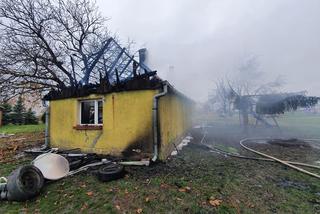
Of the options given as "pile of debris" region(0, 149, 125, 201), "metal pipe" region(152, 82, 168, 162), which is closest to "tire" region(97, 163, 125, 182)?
"pile of debris" region(0, 149, 125, 201)

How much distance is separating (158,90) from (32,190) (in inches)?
167

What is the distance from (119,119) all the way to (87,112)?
6.59 ft

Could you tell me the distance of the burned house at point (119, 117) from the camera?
633 centimetres

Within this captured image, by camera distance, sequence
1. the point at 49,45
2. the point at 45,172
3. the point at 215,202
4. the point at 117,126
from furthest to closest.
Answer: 1. the point at 49,45
2. the point at 117,126
3. the point at 45,172
4. the point at 215,202

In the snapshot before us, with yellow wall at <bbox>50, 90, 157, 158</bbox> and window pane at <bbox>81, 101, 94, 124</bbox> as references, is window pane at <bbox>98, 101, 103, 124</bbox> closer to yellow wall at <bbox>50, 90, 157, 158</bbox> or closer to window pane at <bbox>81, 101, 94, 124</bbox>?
yellow wall at <bbox>50, 90, 157, 158</bbox>

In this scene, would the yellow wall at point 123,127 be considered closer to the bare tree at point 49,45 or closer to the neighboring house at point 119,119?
the neighboring house at point 119,119

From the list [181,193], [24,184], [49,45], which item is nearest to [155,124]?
[181,193]

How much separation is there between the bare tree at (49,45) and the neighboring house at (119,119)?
2032 millimetres

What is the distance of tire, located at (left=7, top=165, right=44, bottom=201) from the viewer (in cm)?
417

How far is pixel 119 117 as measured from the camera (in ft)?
22.4

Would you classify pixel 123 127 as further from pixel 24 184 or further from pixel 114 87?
pixel 24 184

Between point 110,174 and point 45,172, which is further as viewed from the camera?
point 45,172

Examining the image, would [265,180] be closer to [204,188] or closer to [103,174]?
[204,188]

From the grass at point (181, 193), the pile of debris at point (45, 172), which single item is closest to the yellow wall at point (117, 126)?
the pile of debris at point (45, 172)
